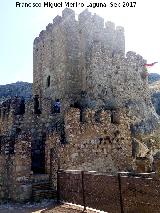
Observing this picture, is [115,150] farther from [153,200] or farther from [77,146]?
[153,200]

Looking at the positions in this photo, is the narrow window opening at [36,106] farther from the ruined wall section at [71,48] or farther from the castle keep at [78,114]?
the ruined wall section at [71,48]

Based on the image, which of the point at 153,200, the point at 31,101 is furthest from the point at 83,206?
the point at 31,101

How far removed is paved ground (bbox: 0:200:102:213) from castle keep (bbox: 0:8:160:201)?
0.65 m

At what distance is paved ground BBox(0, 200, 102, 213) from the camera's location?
40.8 ft

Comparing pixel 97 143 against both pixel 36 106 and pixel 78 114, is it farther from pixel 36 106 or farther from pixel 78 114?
pixel 36 106

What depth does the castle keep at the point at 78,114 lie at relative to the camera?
1639 cm

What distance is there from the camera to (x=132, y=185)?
32.7 ft

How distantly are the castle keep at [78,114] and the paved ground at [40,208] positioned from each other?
652mm

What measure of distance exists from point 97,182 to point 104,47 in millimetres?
15870

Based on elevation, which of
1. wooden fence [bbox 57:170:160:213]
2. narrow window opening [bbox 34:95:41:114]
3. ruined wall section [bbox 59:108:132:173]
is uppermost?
narrow window opening [bbox 34:95:41:114]

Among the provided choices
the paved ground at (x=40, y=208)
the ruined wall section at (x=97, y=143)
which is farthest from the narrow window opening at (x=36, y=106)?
the paved ground at (x=40, y=208)

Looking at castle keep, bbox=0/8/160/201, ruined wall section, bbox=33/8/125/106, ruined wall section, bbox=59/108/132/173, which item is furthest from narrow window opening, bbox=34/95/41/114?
ruined wall section, bbox=33/8/125/106

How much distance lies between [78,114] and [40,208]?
5.55 meters

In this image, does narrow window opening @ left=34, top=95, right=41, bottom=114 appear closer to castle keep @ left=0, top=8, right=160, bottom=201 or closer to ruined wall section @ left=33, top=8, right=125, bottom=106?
castle keep @ left=0, top=8, right=160, bottom=201
